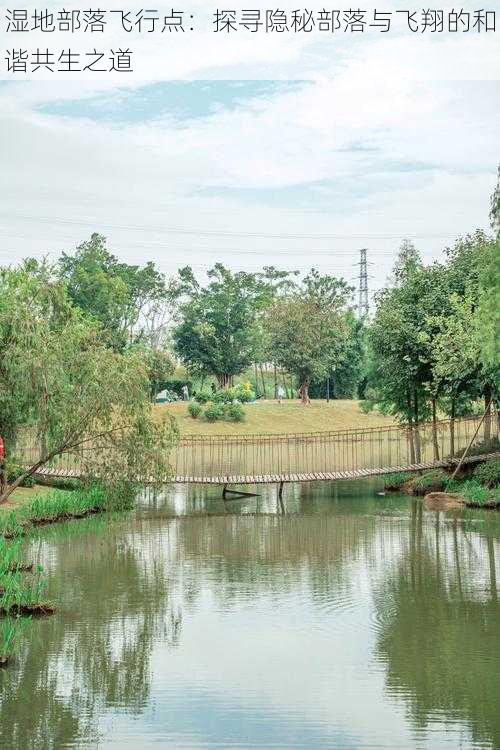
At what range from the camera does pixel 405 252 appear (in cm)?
5994

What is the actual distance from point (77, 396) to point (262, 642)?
7.29 meters

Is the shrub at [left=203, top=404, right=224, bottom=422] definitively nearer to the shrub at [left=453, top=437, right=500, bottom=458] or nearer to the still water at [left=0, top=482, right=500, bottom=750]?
the shrub at [left=453, top=437, right=500, bottom=458]

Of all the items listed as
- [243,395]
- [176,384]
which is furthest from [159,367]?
[176,384]

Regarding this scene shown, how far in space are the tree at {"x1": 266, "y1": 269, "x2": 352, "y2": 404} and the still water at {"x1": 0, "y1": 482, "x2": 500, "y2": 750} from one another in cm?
3225

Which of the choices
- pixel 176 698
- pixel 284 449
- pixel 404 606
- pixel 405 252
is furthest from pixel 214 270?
pixel 176 698

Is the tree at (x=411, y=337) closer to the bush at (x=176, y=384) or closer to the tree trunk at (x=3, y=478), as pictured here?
the tree trunk at (x=3, y=478)

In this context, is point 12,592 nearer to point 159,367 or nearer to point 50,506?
point 50,506

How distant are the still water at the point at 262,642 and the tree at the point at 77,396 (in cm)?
185

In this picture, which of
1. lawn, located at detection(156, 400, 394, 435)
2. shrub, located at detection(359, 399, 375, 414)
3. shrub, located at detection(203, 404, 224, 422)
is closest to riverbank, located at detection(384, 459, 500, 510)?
lawn, located at detection(156, 400, 394, 435)

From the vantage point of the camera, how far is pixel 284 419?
51562 mm

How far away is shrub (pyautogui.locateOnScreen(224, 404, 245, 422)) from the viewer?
49.8 metres

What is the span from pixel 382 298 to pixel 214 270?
30326mm

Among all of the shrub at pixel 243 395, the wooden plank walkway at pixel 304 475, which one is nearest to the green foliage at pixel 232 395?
the shrub at pixel 243 395

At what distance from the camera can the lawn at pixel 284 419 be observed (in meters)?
48.7
